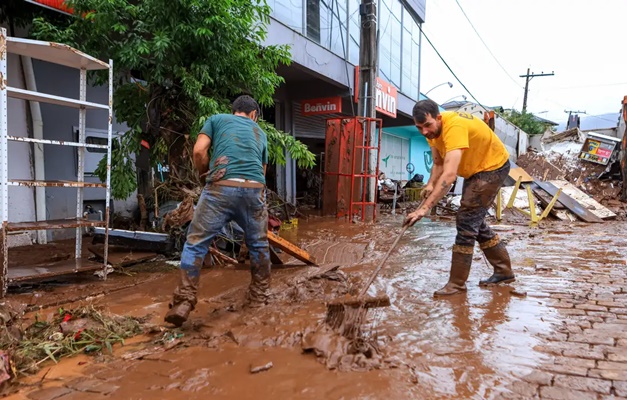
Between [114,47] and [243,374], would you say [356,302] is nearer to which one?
[243,374]

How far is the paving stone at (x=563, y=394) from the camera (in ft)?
6.66

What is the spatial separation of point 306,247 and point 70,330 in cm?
378

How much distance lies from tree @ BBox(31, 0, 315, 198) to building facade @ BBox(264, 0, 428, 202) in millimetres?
2766

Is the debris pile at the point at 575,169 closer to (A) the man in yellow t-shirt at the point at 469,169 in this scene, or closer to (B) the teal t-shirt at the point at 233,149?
(A) the man in yellow t-shirt at the point at 469,169

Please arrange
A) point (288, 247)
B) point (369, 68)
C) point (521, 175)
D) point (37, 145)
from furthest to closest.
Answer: point (369, 68), point (521, 175), point (37, 145), point (288, 247)

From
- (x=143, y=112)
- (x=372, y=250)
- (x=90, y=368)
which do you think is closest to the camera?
(x=90, y=368)

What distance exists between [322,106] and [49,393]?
988cm

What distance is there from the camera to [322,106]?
11.2 meters

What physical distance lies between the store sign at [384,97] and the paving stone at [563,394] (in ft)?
30.6

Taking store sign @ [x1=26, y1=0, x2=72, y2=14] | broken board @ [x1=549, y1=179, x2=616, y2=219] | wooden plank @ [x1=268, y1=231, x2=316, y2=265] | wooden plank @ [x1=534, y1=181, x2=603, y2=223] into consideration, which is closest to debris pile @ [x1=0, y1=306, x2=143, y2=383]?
wooden plank @ [x1=268, y1=231, x2=316, y2=265]

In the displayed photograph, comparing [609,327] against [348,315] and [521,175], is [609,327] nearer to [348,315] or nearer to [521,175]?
[348,315]

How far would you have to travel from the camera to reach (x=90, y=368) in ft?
7.85

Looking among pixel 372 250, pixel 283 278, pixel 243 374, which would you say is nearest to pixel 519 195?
pixel 372 250

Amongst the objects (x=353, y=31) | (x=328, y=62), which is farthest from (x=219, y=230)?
(x=353, y=31)
